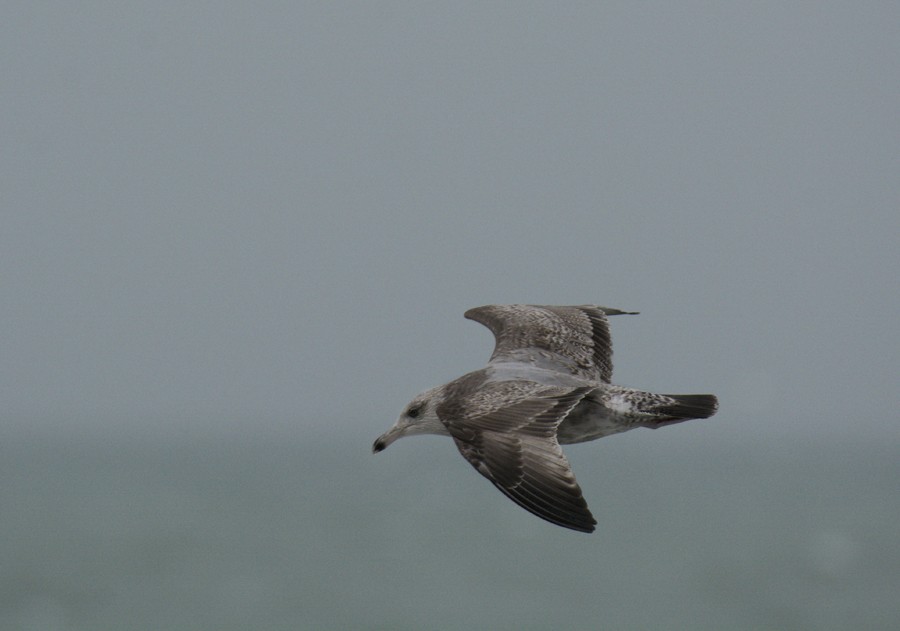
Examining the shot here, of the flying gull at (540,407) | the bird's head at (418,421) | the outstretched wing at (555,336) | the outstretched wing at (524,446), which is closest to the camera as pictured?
the outstretched wing at (524,446)

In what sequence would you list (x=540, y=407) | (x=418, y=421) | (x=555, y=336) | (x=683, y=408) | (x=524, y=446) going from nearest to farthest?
(x=524, y=446) < (x=540, y=407) < (x=683, y=408) < (x=418, y=421) < (x=555, y=336)

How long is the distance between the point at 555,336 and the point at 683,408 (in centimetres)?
326

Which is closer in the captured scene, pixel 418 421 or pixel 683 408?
pixel 683 408

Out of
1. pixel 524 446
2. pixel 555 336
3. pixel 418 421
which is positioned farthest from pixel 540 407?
pixel 555 336

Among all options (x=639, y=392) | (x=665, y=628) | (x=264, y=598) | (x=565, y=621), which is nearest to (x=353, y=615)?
(x=264, y=598)

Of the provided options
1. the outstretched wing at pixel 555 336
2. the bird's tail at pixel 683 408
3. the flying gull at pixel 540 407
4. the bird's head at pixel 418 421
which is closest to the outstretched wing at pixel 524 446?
the flying gull at pixel 540 407

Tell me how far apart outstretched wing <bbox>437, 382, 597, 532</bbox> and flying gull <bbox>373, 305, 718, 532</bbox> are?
11 millimetres

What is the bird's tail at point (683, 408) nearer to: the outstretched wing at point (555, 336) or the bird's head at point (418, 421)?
the outstretched wing at point (555, 336)

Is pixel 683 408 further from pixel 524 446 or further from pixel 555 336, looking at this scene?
pixel 555 336

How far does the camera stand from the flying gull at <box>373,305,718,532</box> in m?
11.2

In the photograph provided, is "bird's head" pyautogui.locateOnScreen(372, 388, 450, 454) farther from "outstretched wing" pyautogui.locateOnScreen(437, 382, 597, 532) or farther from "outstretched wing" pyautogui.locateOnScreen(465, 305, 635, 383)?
"outstretched wing" pyautogui.locateOnScreen(465, 305, 635, 383)

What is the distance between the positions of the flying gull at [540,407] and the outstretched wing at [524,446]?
1 cm

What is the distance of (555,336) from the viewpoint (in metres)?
16.7

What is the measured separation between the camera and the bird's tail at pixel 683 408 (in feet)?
44.4
